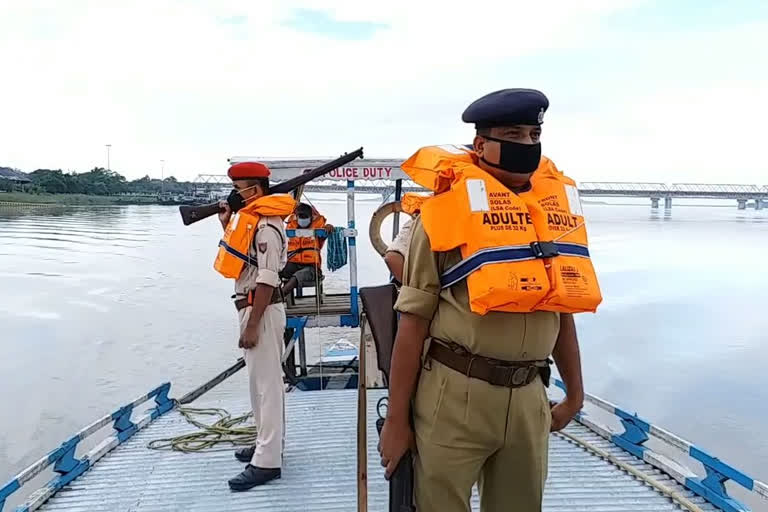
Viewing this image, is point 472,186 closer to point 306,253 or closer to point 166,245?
point 306,253

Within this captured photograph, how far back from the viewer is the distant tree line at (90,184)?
66.1 m

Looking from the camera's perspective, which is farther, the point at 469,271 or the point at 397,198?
the point at 397,198

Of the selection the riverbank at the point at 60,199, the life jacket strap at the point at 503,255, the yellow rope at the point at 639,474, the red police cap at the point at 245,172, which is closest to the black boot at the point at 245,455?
the red police cap at the point at 245,172

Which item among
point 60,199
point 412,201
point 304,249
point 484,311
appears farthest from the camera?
point 60,199

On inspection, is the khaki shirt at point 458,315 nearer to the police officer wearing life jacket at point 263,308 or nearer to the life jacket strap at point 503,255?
the life jacket strap at point 503,255

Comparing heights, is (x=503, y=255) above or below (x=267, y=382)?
above

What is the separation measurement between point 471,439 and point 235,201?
8.10 ft

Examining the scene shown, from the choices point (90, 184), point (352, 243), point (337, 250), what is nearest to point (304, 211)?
point (337, 250)

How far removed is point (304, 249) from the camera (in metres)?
7.26

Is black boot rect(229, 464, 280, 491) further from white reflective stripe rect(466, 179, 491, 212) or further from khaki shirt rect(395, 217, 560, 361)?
white reflective stripe rect(466, 179, 491, 212)

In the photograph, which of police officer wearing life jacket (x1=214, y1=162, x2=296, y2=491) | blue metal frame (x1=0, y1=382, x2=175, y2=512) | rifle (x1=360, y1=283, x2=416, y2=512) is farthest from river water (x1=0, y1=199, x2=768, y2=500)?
rifle (x1=360, y1=283, x2=416, y2=512)

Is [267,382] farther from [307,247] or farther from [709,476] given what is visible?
[307,247]

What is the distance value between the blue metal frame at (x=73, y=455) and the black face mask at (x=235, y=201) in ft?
5.48

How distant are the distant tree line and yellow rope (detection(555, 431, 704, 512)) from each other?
228 feet
